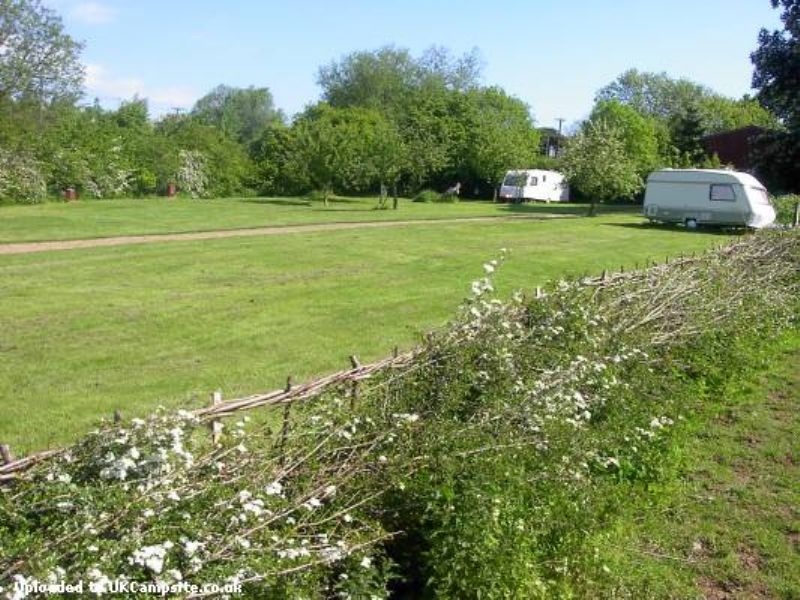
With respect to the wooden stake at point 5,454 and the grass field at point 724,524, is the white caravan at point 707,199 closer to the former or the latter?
the grass field at point 724,524

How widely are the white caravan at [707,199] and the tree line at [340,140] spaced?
5106mm

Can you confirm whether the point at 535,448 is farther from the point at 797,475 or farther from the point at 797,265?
the point at 797,265

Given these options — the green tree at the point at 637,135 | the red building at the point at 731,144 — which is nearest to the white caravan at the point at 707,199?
the red building at the point at 731,144

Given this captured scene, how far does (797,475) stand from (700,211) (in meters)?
24.3

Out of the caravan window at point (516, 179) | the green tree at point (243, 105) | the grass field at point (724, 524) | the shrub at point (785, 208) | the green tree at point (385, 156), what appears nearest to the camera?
the grass field at point (724, 524)

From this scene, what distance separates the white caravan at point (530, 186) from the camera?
53.5 meters

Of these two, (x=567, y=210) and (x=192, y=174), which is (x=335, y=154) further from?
(x=192, y=174)

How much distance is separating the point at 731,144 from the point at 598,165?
22.4 metres

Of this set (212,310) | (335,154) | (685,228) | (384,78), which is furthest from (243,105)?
(212,310)

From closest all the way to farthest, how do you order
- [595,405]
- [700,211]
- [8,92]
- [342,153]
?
[595,405], [700,211], [8,92], [342,153]

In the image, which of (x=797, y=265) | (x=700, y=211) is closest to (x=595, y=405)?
(x=797, y=265)

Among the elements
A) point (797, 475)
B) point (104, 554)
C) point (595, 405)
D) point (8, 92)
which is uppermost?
point (8, 92)

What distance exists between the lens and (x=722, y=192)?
27828 millimetres

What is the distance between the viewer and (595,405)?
578cm
